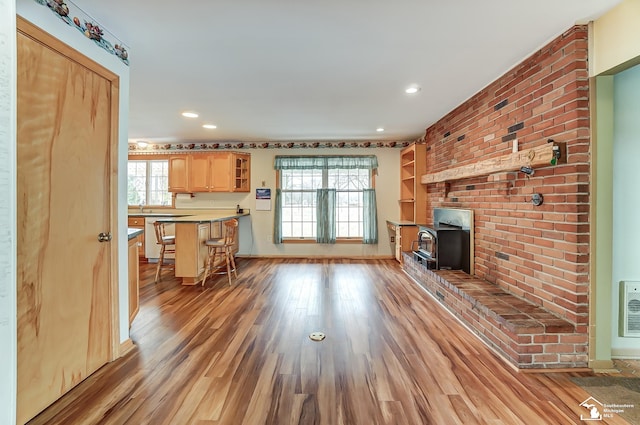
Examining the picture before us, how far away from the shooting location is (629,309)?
1.96 metres

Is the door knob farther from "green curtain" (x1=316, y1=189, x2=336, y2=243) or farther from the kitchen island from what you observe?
"green curtain" (x1=316, y1=189, x2=336, y2=243)

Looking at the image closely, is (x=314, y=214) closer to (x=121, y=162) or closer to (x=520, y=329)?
(x=121, y=162)

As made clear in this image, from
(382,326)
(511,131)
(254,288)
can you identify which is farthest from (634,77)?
(254,288)

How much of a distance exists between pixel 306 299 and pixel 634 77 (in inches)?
134

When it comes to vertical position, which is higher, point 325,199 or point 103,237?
point 325,199

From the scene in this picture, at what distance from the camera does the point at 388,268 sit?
475cm

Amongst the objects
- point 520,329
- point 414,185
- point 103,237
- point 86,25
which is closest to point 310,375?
point 520,329

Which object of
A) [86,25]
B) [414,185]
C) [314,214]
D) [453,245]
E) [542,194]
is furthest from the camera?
[314,214]

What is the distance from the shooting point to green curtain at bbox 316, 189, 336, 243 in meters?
5.57

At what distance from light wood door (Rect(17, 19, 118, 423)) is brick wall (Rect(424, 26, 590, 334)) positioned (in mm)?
3304

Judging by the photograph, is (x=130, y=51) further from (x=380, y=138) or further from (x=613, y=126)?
(x=380, y=138)

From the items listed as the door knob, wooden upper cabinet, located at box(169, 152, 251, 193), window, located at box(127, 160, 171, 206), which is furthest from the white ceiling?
window, located at box(127, 160, 171, 206)

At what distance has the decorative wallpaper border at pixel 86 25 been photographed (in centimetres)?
157

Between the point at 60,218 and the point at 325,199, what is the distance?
4304 mm
